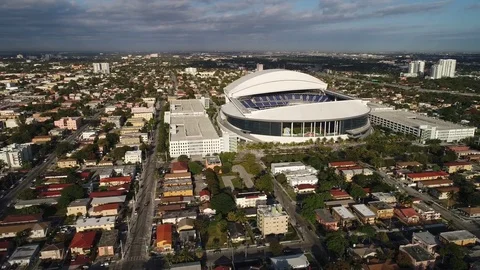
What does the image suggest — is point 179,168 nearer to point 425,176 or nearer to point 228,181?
point 228,181

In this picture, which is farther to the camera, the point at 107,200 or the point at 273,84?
the point at 273,84

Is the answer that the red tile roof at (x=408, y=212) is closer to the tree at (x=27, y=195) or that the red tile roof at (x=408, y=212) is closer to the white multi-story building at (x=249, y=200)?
the white multi-story building at (x=249, y=200)

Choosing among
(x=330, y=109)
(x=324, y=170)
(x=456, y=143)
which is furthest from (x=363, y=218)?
(x=456, y=143)

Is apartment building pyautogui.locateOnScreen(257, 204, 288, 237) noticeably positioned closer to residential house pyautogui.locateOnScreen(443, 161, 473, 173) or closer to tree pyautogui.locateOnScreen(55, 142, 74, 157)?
residential house pyautogui.locateOnScreen(443, 161, 473, 173)

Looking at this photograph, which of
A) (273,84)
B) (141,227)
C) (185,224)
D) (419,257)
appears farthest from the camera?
(273,84)

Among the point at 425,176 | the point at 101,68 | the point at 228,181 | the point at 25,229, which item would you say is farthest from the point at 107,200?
the point at 101,68
